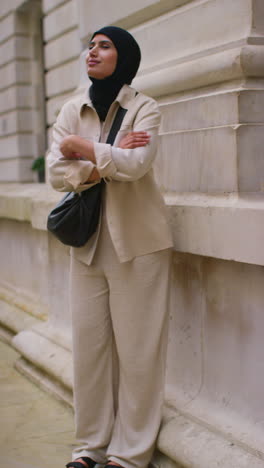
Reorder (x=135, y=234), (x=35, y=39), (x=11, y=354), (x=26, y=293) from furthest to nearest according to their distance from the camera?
(x=35, y=39)
(x=26, y=293)
(x=11, y=354)
(x=135, y=234)

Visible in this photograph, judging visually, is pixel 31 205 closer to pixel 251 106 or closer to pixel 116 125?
pixel 116 125

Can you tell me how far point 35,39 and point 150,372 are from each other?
1183 centimetres

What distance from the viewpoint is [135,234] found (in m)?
2.93

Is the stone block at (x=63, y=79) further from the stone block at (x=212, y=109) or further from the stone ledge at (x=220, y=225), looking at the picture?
the stone ledge at (x=220, y=225)

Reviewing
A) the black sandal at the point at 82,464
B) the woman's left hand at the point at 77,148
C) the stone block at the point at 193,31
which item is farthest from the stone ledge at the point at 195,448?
the stone block at the point at 193,31

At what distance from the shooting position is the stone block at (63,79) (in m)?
11.7

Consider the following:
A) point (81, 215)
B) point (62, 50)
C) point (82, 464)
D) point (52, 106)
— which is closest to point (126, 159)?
point (81, 215)

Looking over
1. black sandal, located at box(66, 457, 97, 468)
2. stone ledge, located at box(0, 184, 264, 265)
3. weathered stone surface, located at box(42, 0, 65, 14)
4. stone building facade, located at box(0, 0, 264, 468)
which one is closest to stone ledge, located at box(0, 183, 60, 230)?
stone building facade, located at box(0, 0, 264, 468)

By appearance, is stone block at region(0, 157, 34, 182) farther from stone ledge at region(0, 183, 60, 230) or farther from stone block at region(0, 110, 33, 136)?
stone ledge at region(0, 183, 60, 230)

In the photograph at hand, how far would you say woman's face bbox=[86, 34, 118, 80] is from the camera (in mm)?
2857

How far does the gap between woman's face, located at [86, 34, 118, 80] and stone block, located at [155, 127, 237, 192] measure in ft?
1.88

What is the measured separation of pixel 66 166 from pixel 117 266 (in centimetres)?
53

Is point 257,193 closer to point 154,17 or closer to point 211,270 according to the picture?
point 211,270

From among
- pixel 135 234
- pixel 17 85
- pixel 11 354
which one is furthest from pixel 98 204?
pixel 17 85
